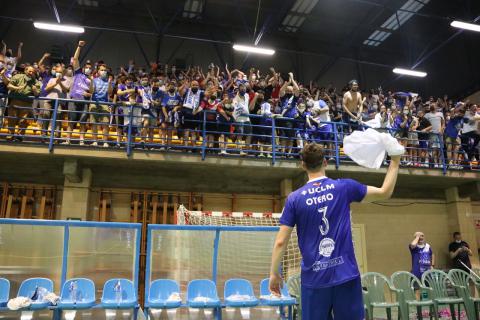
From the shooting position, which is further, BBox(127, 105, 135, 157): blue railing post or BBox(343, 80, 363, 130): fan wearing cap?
BBox(343, 80, 363, 130): fan wearing cap

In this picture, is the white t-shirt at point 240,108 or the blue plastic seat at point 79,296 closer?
the blue plastic seat at point 79,296

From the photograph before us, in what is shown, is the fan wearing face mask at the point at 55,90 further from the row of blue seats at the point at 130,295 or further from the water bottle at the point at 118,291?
the water bottle at the point at 118,291

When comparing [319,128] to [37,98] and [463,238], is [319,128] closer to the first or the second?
[463,238]

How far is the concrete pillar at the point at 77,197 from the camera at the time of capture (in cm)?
920

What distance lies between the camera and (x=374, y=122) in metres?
9.69

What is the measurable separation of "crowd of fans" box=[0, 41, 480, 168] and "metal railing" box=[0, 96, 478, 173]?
25 millimetres

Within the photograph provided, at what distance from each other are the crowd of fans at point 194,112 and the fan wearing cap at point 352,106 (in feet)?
0.09

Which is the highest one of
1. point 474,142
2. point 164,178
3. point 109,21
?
point 109,21

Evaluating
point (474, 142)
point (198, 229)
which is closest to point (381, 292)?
point (198, 229)

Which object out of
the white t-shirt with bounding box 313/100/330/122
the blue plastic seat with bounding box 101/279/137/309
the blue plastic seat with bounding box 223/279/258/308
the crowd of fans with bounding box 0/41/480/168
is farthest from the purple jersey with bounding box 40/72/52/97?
the white t-shirt with bounding box 313/100/330/122

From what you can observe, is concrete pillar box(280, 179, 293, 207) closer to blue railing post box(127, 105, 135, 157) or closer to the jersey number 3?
blue railing post box(127, 105, 135, 157)

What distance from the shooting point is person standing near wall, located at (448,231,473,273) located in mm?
10562

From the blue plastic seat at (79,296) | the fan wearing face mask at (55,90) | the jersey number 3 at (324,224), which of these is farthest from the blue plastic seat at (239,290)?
the fan wearing face mask at (55,90)

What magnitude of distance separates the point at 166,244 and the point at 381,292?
3711 mm
